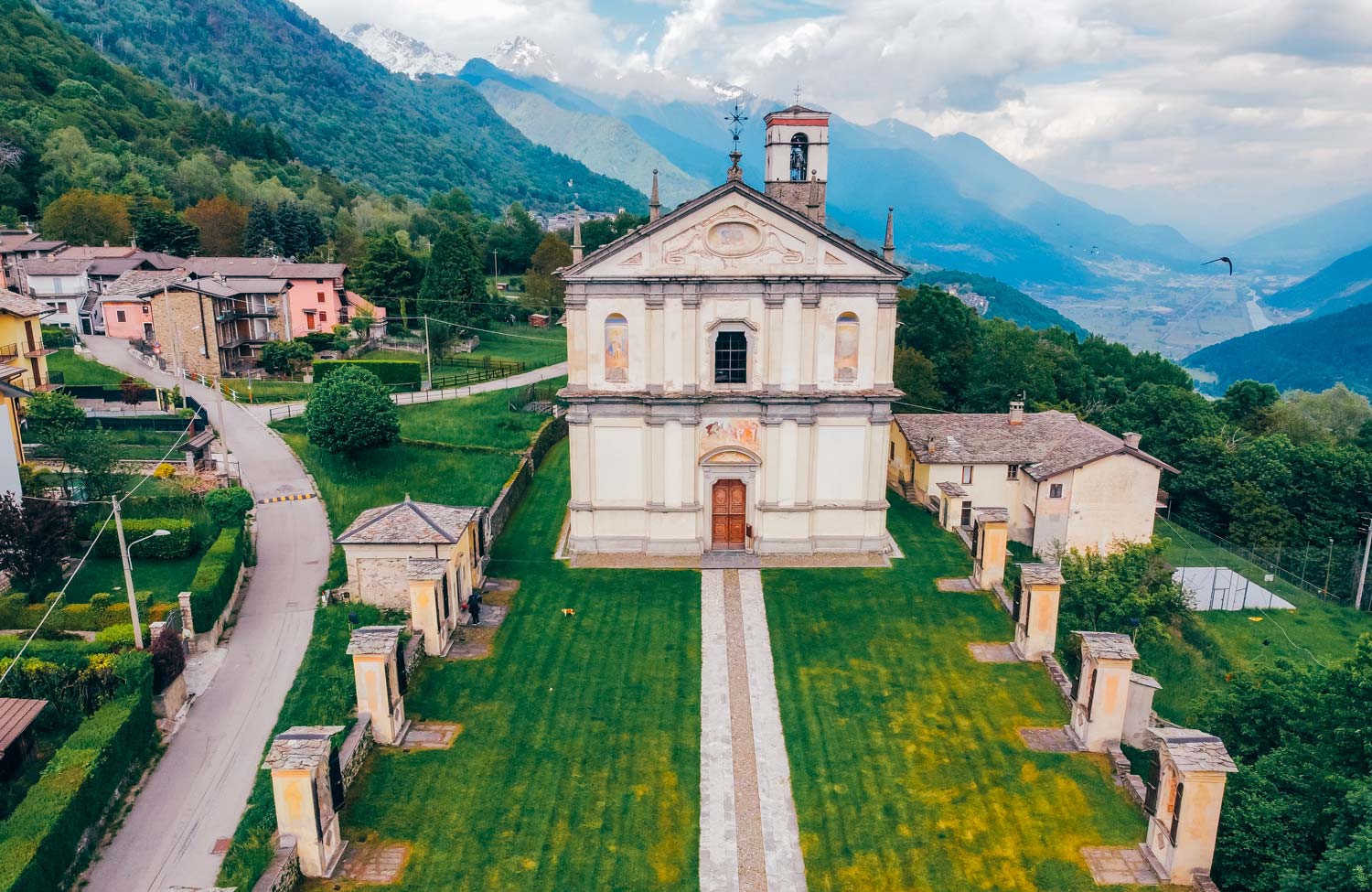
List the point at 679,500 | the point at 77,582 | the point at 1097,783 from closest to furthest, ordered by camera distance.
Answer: the point at 1097,783, the point at 77,582, the point at 679,500

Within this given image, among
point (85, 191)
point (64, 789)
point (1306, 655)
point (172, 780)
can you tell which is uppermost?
point (85, 191)

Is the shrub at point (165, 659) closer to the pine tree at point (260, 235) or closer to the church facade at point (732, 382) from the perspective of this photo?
the church facade at point (732, 382)

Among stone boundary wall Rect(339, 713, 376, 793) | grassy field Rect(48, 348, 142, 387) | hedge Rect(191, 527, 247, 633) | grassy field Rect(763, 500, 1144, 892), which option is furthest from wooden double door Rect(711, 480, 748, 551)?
grassy field Rect(48, 348, 142, 387)

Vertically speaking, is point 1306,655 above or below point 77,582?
below

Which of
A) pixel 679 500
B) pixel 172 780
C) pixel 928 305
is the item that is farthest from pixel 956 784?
pixel 928 305

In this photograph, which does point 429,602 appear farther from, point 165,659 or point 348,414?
point 348,414

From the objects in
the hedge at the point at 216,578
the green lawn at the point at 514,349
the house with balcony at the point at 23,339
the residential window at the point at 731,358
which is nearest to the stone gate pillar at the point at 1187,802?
the residential window at the point at 731,358

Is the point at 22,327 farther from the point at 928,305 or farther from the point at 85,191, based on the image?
the point at 928,305
